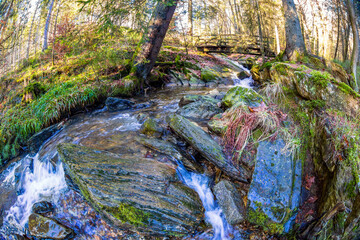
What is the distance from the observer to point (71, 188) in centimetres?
357

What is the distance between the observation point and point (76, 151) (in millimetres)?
3484

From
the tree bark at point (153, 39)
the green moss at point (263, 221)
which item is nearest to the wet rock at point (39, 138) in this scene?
the tree bark at point (153, 39)

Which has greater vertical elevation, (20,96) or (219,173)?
(20,96)

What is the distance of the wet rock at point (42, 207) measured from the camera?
3.45 metres

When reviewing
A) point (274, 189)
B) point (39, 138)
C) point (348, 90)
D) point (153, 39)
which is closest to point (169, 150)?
point (274, 189)

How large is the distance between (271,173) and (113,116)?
5005mm

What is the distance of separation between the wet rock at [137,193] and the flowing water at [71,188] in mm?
303

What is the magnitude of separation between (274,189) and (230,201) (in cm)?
69

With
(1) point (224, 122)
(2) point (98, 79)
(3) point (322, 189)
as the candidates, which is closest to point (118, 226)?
(1) point (224, 122)

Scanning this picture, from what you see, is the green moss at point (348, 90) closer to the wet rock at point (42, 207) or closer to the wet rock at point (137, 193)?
the wet rock at point (137, 193)

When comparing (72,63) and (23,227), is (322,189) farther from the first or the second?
(72,63)

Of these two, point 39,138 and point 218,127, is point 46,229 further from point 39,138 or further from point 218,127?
point 218,127

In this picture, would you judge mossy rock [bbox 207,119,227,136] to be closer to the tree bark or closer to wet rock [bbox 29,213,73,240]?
wet rock [bbox 29,213,73,240]

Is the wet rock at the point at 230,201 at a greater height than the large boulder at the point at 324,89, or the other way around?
the large boulder at the point at 324,89
